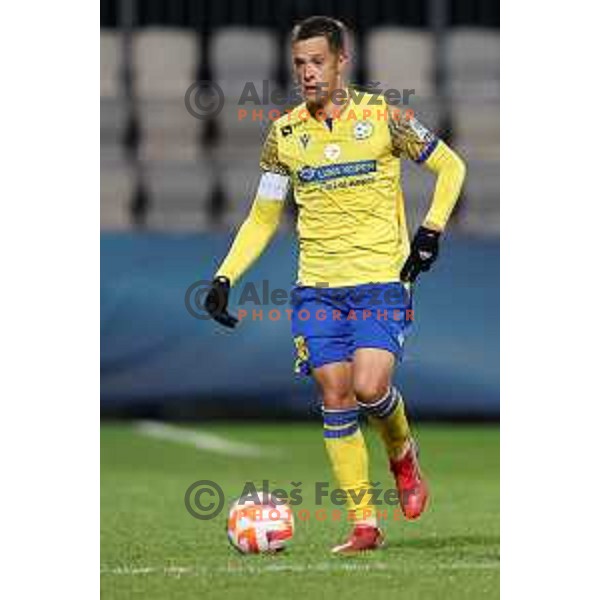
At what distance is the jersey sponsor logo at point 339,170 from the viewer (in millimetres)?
9648

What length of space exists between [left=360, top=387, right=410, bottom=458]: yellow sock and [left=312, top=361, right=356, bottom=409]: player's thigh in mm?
93

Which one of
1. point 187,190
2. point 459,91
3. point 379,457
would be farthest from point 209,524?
point 459,91

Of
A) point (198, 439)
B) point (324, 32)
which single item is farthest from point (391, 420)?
point (198, 439)

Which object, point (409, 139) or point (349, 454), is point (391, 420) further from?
point (409, 139)

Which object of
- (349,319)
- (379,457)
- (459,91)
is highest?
(459,91)

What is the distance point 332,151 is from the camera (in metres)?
9.63

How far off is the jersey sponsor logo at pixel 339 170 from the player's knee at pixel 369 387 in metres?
0.90

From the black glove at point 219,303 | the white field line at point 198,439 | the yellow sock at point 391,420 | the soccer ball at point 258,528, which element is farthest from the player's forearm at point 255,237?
the white field line at point 198,439

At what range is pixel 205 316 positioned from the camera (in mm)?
15750

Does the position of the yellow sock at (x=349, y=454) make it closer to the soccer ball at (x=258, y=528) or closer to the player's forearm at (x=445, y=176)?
the soccer ball at (x=258, y=528)

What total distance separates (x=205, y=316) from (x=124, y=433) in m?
1.03

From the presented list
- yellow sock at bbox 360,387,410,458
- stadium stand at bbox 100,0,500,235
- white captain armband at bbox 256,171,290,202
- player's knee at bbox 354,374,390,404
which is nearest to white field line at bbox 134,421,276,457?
stadium stand at bbox 100,0,500,235

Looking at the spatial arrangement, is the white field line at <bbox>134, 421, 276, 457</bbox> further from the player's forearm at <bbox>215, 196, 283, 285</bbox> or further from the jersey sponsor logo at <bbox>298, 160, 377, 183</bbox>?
the jersey sponsor logo at <bbox>298, 160, 377, 183</bbox>

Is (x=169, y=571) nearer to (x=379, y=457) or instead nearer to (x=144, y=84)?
(x=379, y=457)
